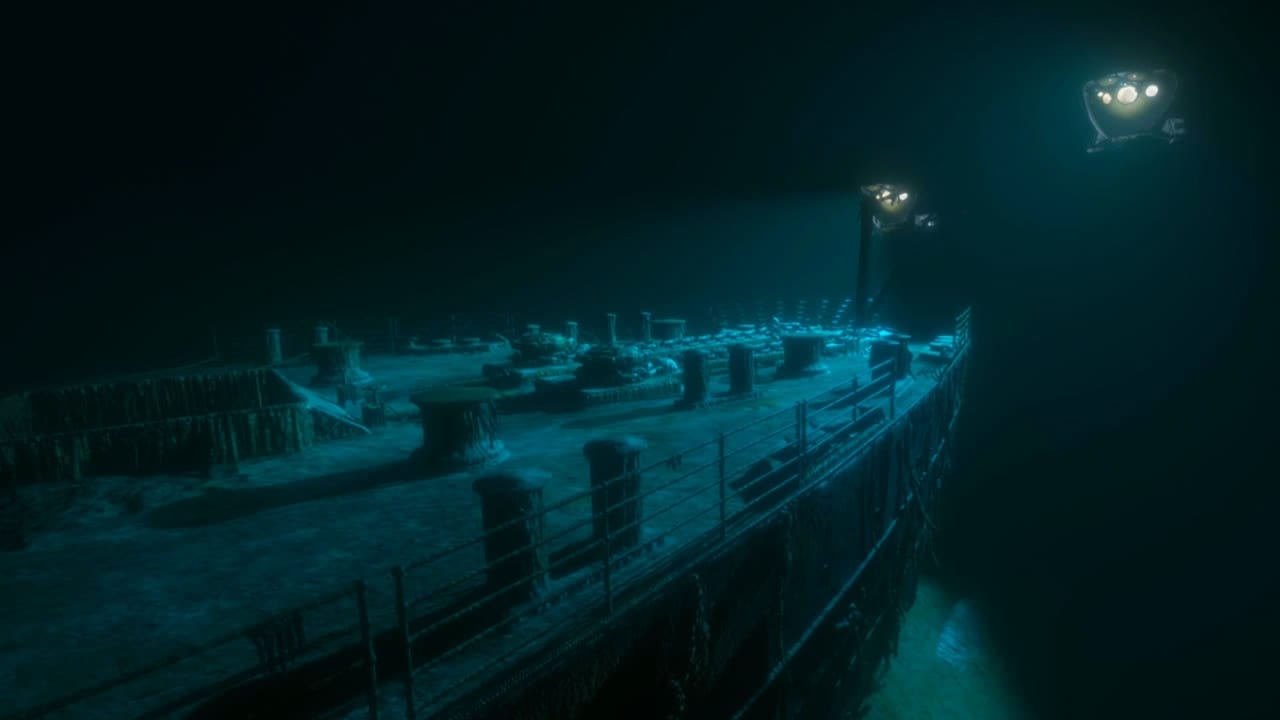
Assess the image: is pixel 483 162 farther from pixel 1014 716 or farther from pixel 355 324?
pixel 1014 716

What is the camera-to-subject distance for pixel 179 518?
8.04 meters

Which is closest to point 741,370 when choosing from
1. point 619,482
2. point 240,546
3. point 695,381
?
point 695,381

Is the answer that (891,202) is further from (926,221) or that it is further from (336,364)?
(336,364)

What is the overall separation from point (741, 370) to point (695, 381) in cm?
140

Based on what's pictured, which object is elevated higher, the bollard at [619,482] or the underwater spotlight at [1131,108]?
the underwater spotlight at [1131,108]

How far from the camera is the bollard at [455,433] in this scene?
9.53 metres

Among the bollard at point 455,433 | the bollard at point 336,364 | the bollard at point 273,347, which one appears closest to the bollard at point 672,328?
the bollard at point 336,364

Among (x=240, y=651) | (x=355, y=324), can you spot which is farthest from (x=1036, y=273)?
(x=355, y=324)

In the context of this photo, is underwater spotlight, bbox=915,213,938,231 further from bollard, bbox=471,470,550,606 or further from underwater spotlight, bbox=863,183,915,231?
bollard, bbox=471,470,550,606

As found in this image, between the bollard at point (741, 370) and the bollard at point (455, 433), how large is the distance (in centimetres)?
624

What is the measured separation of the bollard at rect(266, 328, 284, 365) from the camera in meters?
21.2

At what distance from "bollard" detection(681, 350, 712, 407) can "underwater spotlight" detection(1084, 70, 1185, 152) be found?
18311mm

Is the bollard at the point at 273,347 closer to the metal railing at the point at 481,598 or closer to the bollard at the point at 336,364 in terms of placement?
the bollard at the point at 336,364

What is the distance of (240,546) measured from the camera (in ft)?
23.1
